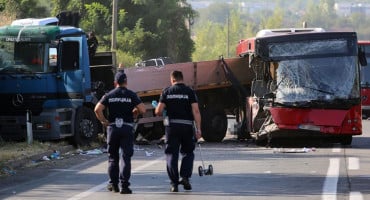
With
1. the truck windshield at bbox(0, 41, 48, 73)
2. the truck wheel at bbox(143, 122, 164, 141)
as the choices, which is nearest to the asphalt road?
the truck windshield at bbox(0, 41, 48, 73)

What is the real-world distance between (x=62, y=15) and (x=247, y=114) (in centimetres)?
554

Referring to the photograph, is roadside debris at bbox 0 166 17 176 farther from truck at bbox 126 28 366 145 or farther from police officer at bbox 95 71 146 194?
truck at bbox 126 28 366 145

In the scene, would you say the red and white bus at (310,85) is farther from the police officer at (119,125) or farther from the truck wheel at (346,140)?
the police officer at (119,125)

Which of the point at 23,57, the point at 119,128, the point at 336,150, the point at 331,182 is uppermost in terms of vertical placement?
the point at 23,57

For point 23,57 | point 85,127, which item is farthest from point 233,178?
point 23,57

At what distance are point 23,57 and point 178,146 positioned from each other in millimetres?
8155

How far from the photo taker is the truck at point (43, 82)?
765 inches

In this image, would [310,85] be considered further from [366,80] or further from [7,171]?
[366,80]

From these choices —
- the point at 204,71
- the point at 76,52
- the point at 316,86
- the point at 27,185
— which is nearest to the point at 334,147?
the point at 316,86

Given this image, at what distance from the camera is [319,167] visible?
51.2ft

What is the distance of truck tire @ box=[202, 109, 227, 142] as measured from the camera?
2283cm

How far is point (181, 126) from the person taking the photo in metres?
12.4

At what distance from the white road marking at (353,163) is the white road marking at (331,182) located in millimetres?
251

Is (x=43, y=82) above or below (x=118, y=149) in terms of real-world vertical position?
above
